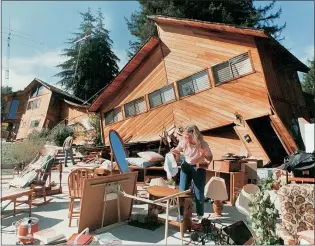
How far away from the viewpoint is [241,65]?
10211 millimetres

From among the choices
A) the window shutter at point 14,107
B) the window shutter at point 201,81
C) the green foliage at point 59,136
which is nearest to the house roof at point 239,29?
the window shutter at point 201,81

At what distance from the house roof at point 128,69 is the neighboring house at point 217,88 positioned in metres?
0.05

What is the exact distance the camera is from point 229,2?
65.2 feet

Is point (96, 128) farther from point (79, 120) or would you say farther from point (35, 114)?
point (35, 114)

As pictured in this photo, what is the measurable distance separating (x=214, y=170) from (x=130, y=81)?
338 inches

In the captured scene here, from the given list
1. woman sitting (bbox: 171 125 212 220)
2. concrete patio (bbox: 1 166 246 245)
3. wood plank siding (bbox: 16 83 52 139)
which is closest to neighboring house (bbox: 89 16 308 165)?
concrete patio (bbox: 1 166 246 245)

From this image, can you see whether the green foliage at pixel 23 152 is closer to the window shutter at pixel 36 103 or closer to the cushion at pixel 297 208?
the cushion at pixel 297 208

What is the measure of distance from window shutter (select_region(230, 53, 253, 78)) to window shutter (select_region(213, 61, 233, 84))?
0.19 metres

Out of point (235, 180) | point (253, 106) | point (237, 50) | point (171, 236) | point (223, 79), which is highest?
point (237, 50)

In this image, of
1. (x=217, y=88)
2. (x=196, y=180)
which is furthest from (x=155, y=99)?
(x=196, y=180)

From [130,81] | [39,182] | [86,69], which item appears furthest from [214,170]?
[86,69]

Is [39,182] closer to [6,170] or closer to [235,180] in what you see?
[235,180]

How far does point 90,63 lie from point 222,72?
71.9ft

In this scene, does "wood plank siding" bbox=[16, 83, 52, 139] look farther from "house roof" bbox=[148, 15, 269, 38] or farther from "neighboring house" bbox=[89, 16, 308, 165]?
"house roof" bbox=[148, 15, 269, 38]
